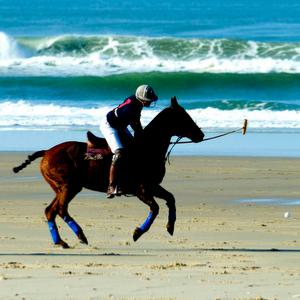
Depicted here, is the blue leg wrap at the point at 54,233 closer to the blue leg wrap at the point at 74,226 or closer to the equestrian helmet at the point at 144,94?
the blue leg wrap at the point at 74,226

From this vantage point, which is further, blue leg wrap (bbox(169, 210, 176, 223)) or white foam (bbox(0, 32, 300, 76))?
white foam (bbox(0, 32, 300, 76))

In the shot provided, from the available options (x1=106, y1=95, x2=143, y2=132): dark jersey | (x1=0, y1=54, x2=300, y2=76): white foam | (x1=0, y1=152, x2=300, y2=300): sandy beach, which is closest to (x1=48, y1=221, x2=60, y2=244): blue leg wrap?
(x1=0, y1=152, x2=300, y2=300): sandy beach

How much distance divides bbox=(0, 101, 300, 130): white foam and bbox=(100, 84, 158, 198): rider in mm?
15154

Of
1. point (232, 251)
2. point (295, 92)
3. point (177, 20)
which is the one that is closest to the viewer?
point (232, 251)

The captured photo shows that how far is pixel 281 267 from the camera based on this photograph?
10.7 m

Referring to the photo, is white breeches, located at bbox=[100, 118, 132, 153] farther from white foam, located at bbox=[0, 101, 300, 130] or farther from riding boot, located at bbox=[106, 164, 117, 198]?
white foam, located at bbox=[0, 101, 300, 130]

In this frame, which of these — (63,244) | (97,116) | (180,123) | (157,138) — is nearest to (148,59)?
(97,116)

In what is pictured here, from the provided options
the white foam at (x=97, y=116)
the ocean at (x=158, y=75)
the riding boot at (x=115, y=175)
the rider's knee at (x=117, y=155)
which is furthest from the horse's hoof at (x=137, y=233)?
the white foam at (x=97, y=116)

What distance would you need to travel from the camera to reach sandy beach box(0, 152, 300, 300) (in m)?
9.45

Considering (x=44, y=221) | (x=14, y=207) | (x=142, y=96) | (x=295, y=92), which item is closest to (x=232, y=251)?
(x=142, y=96)

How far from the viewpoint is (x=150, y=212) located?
41.4 feet

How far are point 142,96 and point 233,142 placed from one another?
11.8 meters

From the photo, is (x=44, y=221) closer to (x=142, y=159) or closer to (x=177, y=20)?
(x=142, y=159)

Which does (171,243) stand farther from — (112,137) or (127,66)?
(127,66)
